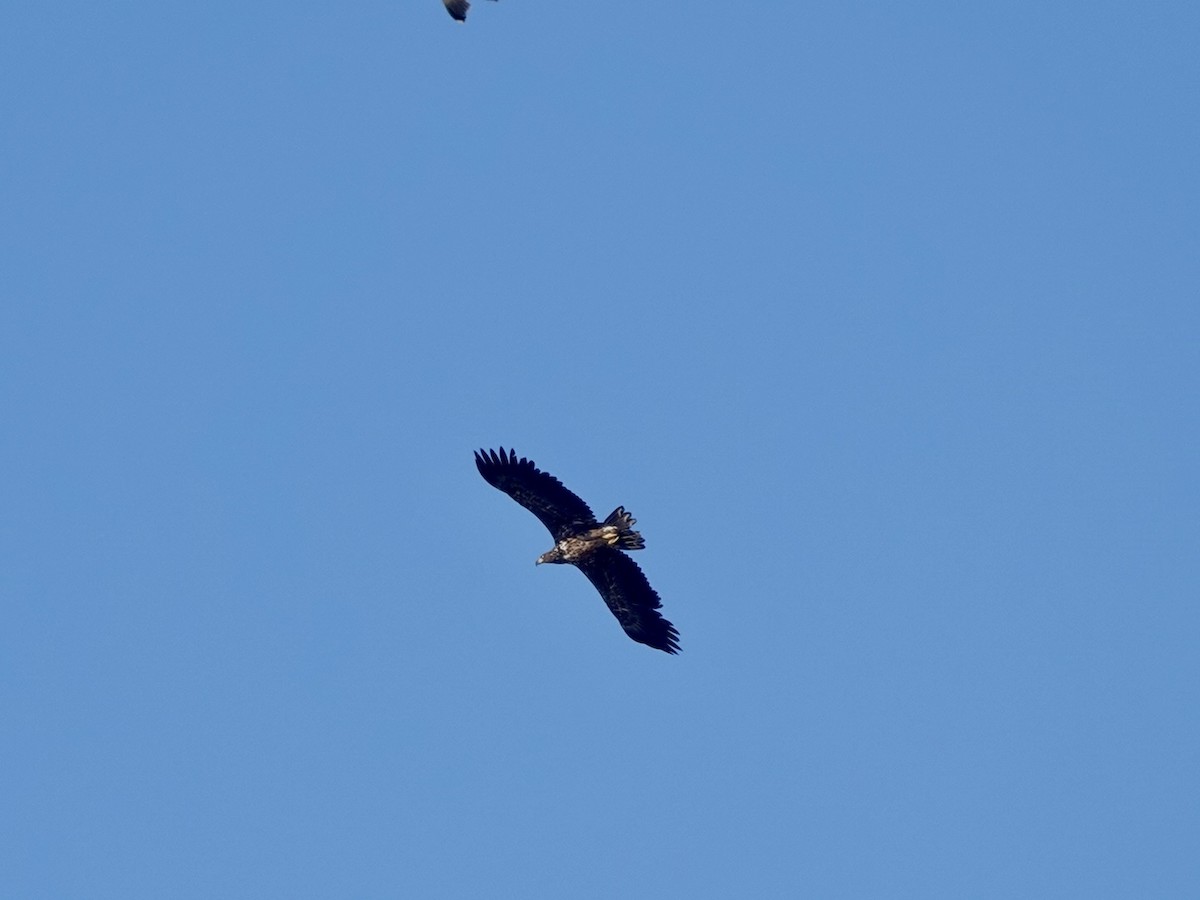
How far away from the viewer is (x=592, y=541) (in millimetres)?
28766

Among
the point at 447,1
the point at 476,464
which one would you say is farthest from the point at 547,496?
the point at 447,1

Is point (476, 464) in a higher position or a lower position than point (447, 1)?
lower

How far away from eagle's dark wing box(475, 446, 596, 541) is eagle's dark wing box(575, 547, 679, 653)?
69cm

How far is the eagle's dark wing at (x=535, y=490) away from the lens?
93.7 feet

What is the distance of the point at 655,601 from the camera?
2938 cm

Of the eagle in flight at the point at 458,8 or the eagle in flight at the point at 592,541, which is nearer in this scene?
the eagle in flight at the point at 458,8

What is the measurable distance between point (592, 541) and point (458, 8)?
28.4 feet

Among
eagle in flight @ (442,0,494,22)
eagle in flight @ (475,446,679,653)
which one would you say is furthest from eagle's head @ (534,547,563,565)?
eagle in flight @ (442,0,494,22)

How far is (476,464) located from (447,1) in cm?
733

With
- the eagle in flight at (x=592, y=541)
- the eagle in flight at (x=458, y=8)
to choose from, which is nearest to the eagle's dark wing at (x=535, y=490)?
the eagle in flight at (x=592, y=541)

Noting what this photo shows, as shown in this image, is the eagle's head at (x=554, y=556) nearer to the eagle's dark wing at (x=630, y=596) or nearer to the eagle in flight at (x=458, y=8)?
the eagle's dark wing at (x=630, y=596)

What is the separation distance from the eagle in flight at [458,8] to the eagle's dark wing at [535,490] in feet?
22.4

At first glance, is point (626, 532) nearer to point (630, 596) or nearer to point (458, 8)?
point (630, 596)

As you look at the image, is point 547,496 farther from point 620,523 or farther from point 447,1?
point 447,1
